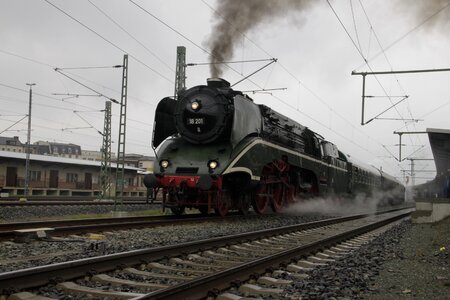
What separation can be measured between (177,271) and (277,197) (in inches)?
424

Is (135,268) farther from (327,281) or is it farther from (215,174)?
(215,174)

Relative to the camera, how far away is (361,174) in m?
28.5

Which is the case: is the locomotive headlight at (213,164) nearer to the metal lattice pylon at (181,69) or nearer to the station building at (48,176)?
→ the metal lattice pylon at (181,69)

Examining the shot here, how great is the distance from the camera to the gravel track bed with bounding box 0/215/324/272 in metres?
6.11

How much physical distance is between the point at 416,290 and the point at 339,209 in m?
19.3

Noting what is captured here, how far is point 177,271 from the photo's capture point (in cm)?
564

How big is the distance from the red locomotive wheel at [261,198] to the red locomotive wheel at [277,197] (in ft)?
1.26

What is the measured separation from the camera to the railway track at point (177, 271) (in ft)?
14.6

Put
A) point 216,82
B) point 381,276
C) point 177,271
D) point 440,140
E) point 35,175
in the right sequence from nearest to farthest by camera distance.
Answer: point 177,271 → point 381,276 → point 216,82 → point 440,140 → point 35,175

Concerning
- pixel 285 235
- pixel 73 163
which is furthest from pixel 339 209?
pixel 73 163

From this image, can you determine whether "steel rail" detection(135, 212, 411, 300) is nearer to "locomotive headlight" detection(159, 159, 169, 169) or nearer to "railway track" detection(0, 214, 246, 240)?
"railway track" detection(0, 214, 246, 240)

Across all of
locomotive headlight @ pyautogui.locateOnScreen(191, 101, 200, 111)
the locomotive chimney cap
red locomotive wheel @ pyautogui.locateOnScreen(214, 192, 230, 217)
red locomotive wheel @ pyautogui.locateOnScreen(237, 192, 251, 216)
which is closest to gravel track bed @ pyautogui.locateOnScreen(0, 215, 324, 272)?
red locomotive wheel @ pyautogui.locateOnScreen(214, 192, 230, 217)

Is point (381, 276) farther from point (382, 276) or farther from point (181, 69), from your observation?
point (181, 69)

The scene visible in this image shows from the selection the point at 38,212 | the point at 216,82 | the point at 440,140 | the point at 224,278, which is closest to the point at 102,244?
the point at 224,278
